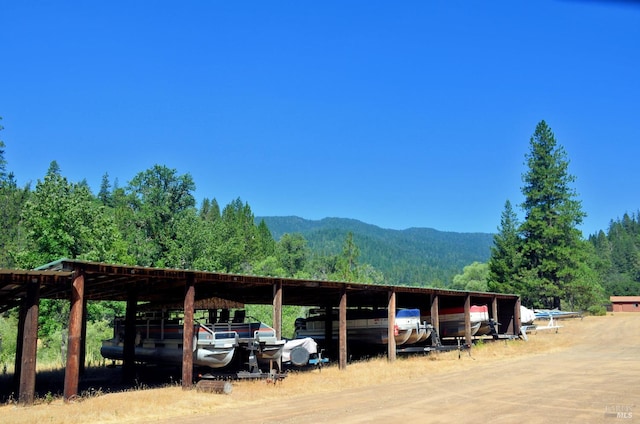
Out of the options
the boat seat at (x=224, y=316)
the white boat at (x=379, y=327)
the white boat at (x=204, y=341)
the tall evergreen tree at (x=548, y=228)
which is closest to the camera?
the white boat at (x=204, y=341)

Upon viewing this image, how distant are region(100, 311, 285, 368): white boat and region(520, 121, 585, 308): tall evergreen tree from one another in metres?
37.9

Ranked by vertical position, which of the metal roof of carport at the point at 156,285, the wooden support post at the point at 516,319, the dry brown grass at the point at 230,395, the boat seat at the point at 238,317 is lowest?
the dry brown grass at the point at 230,395

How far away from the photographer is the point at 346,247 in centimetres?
9188

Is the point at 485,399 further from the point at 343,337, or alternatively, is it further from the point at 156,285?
the point at 156,285

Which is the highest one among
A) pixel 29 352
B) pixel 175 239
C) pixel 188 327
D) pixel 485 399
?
pixel 175 239

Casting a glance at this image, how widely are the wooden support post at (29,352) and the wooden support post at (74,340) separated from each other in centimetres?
84

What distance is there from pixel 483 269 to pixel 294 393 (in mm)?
80180

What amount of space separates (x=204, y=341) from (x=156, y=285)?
246 cm

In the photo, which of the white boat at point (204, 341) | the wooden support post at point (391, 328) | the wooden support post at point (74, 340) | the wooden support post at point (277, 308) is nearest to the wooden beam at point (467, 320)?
the wooden support post at point (391, 328)

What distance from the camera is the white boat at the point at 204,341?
17578 millimetres

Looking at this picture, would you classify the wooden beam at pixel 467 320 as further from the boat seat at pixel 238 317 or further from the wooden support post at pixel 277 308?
the wooden support post at pixel 277 308

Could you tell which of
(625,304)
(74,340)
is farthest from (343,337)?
(625,304)

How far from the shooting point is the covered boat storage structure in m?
13.4

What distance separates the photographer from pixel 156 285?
18.0 metres
